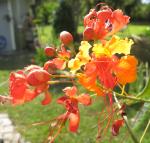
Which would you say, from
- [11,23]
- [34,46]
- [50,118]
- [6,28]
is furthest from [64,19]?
[50,118]

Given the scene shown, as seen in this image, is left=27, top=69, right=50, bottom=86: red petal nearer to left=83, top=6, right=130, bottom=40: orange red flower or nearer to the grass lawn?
left=83, top=6, right=130, bottom=40: orange red flower

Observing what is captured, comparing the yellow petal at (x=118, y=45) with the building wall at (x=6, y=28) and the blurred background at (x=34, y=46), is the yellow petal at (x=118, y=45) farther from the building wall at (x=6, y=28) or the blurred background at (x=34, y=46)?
the building wall at (x=6, y=28)

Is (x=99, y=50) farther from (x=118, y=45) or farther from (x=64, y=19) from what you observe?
(x=64, y=19)

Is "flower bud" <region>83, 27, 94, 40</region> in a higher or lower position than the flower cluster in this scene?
higher

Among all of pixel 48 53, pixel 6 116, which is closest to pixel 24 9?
pixel 6 116

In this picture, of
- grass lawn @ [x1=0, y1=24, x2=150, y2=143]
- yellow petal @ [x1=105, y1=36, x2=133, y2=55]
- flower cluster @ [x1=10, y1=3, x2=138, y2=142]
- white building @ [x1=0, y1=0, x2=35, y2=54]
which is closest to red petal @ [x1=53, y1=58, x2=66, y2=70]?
flower cluster @ [x1=10, y1=3, x2=138, y2=142]

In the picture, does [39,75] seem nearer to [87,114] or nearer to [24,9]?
[87,114]
